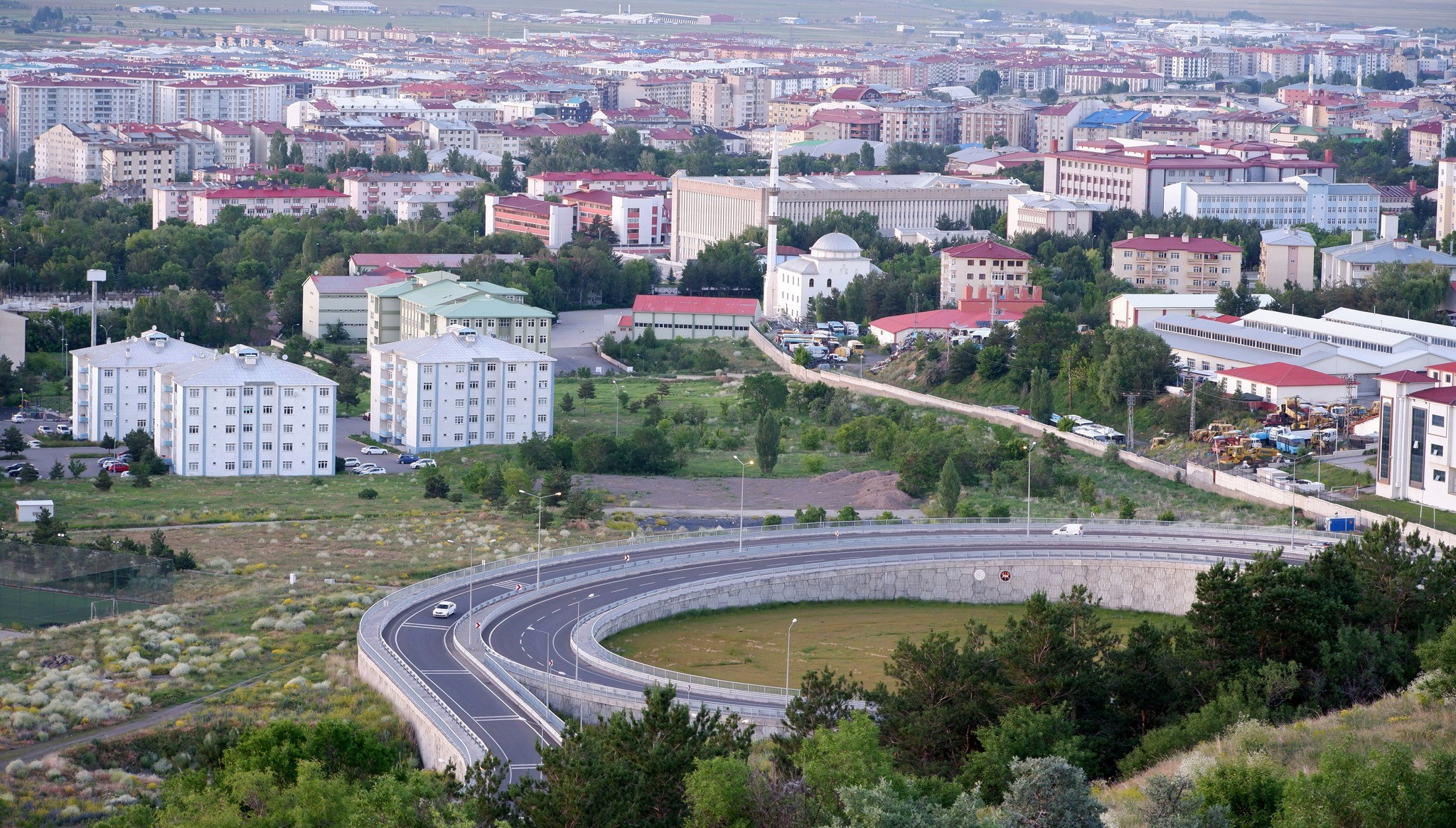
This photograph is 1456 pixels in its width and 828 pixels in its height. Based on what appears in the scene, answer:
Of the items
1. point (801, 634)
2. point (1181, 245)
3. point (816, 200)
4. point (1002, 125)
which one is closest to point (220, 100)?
point (1002, 125)

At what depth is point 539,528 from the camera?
2805 centimetres

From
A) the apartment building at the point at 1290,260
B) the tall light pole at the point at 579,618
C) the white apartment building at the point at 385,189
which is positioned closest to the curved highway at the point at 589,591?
the tall light pole at the point at 579,618

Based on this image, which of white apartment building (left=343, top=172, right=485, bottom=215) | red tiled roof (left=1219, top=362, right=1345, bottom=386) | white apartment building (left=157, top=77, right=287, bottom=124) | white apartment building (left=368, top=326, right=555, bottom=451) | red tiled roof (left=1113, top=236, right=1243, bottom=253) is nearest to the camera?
red tiled roof (left=1219, top=362, right=1345, bottom=386)

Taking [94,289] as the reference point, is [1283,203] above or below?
above

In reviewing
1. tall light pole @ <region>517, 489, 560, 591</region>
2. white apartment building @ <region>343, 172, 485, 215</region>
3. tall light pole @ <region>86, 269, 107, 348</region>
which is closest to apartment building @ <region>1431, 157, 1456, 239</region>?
white apartment building @ <region>343, 172, 485, 215</region>

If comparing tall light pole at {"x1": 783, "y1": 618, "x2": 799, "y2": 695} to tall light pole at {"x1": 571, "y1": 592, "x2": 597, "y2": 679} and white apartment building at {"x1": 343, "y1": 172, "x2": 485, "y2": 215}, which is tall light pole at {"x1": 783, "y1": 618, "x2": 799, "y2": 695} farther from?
white apartment building at {"x1": 343, "y1": 172, "x2": 485, "y2": 215}

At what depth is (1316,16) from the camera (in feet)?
634

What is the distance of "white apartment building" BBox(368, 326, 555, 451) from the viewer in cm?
3900

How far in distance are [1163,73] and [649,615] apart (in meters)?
115

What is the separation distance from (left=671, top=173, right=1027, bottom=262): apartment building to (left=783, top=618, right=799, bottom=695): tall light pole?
39.7 meters

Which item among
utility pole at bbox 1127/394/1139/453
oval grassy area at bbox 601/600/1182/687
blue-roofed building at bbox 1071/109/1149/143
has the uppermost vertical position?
blue-roofed building at bbox 1071/109/1149/143

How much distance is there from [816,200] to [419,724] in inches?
1902

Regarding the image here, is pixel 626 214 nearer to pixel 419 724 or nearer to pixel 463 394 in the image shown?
pixel 463 394

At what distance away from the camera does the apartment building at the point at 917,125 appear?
97250mm
